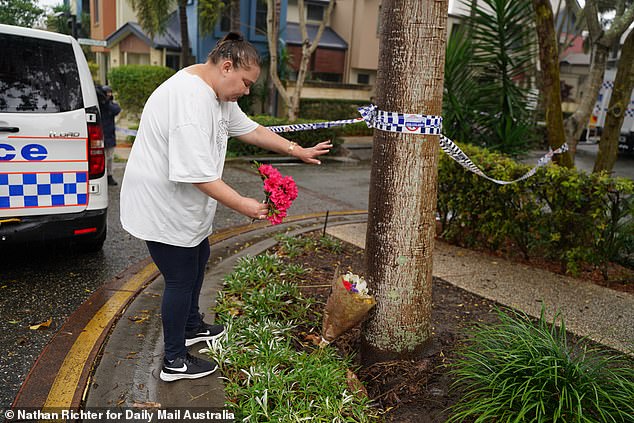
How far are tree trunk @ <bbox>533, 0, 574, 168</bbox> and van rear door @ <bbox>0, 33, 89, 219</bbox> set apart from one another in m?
4.55

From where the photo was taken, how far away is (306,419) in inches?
96.2

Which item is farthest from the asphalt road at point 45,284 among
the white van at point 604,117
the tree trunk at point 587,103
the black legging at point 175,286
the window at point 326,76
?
the window at point 326,76

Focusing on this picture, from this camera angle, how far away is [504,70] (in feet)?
20.1

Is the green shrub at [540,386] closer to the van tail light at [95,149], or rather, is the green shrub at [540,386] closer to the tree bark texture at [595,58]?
the van tail light at [95,149]

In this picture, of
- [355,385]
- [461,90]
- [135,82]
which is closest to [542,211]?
[461,90]

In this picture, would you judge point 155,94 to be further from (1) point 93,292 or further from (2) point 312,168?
(2) point 312,168

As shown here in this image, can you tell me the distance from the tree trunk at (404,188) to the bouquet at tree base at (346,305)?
13cm

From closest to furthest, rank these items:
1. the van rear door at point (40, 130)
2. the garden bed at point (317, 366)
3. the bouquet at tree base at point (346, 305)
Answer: the garden bed at point (317, 366), the bouquet at tree base at point (346, 305), the van rear door at point (40, 130)

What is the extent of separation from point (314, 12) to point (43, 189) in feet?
76.2

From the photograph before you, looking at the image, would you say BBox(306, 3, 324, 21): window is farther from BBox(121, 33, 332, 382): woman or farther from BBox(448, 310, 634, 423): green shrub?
BBox(448, 310, 634, 423): green shrub

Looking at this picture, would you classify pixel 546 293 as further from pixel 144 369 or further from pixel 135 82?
pixel 135 82

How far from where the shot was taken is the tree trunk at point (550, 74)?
5746 mm

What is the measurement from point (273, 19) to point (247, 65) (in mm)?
12477

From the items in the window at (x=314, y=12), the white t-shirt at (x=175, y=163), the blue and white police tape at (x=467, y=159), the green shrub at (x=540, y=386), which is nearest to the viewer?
the green shrub at (x=540, y=386)
